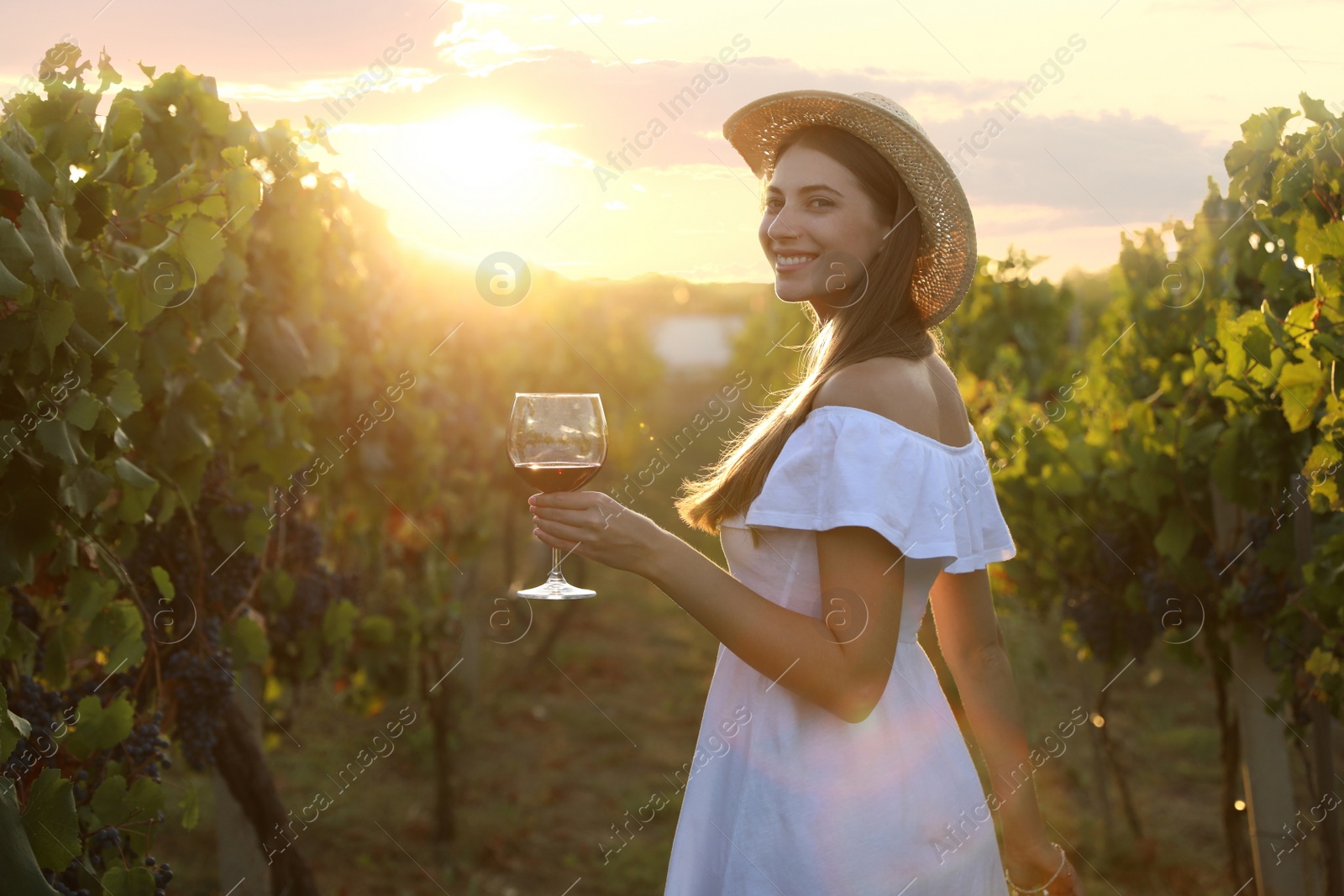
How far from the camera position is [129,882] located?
1.79m

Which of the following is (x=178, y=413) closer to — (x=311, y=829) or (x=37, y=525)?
(x=37, y=525)

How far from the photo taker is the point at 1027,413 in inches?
178

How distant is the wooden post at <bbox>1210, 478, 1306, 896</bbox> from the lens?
125 inches

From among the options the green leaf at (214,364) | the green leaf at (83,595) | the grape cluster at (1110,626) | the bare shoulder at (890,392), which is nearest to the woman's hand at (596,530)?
the bare shoulder at (890,392)

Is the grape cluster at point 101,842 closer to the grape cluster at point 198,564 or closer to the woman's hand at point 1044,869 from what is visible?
the grape cluster at point 198,564

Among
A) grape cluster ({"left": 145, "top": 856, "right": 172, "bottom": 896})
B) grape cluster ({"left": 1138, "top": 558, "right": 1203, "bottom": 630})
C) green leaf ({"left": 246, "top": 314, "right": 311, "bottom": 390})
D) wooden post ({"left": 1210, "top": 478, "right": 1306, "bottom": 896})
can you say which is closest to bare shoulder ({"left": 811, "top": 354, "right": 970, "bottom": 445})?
grape cluster ({"left": 145, "top": 856, "right": 172, "bottom": 896})

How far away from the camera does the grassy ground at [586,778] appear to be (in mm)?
5156

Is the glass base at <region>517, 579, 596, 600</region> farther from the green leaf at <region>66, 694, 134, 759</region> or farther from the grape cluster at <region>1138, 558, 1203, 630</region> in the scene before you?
the grape cluster at <region>1138, 558, 1203, 630</region>

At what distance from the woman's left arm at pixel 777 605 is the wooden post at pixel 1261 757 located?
208 cm

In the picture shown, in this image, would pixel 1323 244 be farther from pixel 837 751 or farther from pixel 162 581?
pixel 162 581

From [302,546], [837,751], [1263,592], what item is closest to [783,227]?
[837,751]

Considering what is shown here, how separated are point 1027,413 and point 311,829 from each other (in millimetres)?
4219

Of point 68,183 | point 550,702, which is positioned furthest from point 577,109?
point 550,702

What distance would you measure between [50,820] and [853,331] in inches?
55.0
